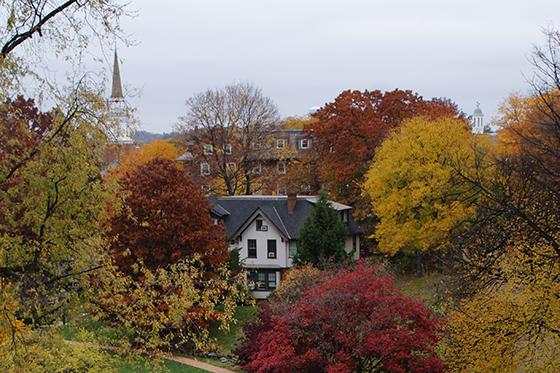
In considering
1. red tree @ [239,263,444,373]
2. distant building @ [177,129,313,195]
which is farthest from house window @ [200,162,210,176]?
red tree @ [239,263,444,373]

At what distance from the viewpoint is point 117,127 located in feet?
27.1

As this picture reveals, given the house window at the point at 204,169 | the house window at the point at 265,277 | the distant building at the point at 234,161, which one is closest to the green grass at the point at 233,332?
the house window at the point at 265,277

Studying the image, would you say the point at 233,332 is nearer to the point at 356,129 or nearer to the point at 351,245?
the point at 351,245

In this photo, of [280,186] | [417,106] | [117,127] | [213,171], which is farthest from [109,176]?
[280,186]

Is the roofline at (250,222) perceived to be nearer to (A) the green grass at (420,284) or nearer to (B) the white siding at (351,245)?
(B) the white siding at (351,245)

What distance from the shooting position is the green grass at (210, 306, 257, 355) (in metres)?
29.2

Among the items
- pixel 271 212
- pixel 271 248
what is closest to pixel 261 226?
pixel 271 212

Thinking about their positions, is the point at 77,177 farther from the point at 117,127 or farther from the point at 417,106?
the point at 417,106

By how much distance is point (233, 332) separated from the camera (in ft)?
102

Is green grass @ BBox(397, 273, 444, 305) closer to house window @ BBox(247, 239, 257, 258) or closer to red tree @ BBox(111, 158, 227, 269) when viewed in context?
house window @ BBox(247, 239, 257, 258)

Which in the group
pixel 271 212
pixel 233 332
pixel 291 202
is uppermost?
pixel 291 202

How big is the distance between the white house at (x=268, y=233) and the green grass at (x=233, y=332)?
172 inches

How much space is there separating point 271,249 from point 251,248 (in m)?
1.25

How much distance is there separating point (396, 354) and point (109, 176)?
12.3 m
